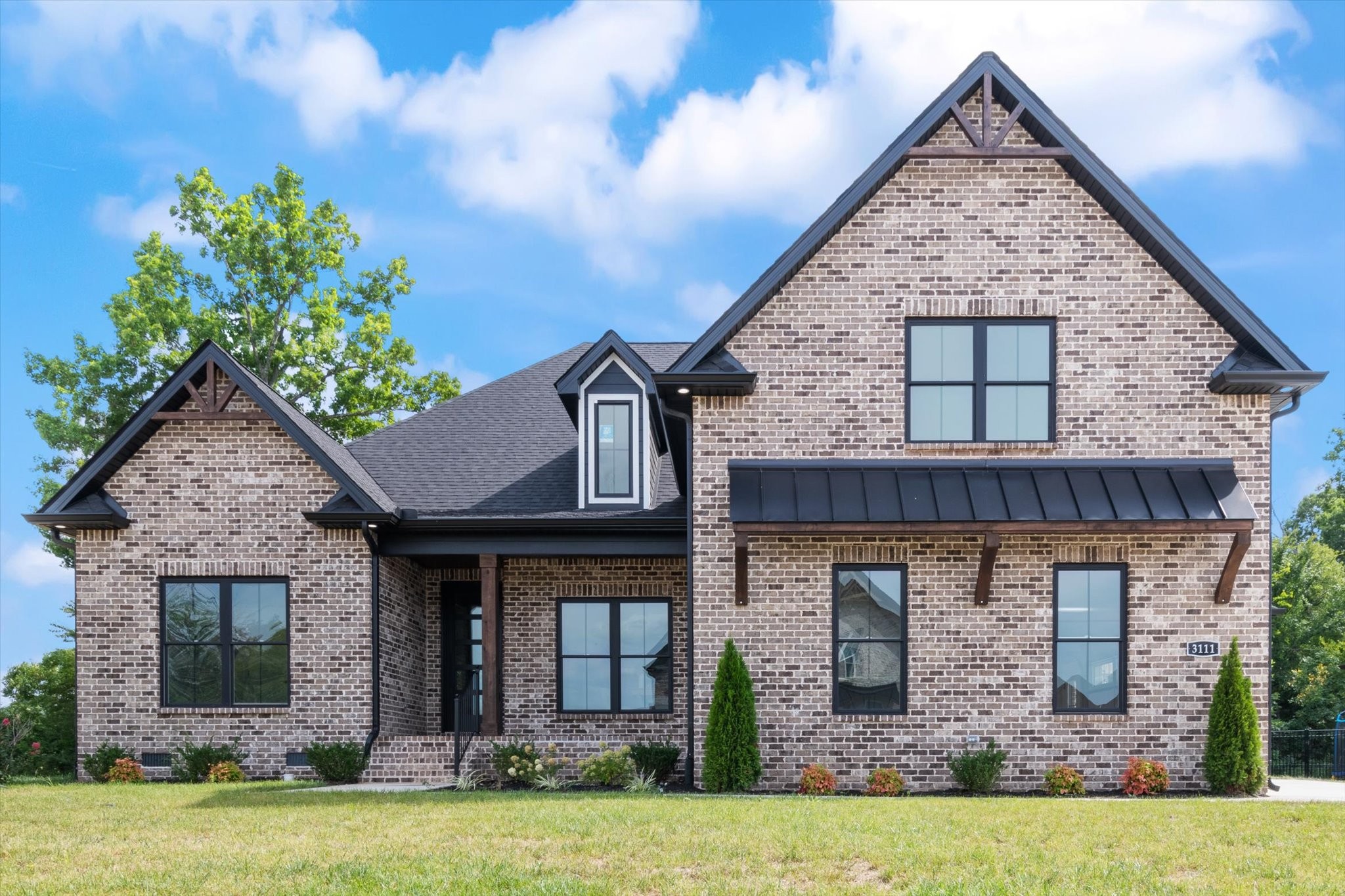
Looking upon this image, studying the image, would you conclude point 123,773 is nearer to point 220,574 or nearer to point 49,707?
point 220,574

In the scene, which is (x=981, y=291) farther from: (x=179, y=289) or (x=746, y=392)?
(x=179, y=289)

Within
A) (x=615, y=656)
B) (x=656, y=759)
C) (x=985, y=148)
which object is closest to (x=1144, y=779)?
(x=656, y=759)

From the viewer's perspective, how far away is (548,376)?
24.3 meters

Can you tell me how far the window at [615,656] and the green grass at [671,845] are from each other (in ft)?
19.2

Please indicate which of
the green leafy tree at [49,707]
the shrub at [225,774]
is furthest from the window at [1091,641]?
the green leafy tree at [49,707]

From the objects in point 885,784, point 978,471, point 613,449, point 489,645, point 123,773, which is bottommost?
point 123,773

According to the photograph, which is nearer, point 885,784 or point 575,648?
point 885,784

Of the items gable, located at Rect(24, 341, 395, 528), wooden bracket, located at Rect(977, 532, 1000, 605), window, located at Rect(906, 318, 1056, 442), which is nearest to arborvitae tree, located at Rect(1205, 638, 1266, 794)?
wooden bracket, located at Rect(977, 532, 1000, 605)

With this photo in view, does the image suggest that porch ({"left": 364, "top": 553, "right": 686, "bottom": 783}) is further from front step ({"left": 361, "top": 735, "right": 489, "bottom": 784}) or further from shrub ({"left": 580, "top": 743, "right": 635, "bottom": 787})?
shrub ({"left": 580, "top": 743, "right": 635, "bottom": 787})

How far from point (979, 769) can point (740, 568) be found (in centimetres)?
390

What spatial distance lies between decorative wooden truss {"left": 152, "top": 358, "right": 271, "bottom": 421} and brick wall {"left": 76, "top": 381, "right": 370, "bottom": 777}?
19cm

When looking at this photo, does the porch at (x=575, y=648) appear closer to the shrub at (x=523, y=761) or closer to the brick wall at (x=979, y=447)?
the shrub at (x=523, y=761)

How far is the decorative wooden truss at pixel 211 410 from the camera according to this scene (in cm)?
1822

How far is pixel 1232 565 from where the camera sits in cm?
1559
